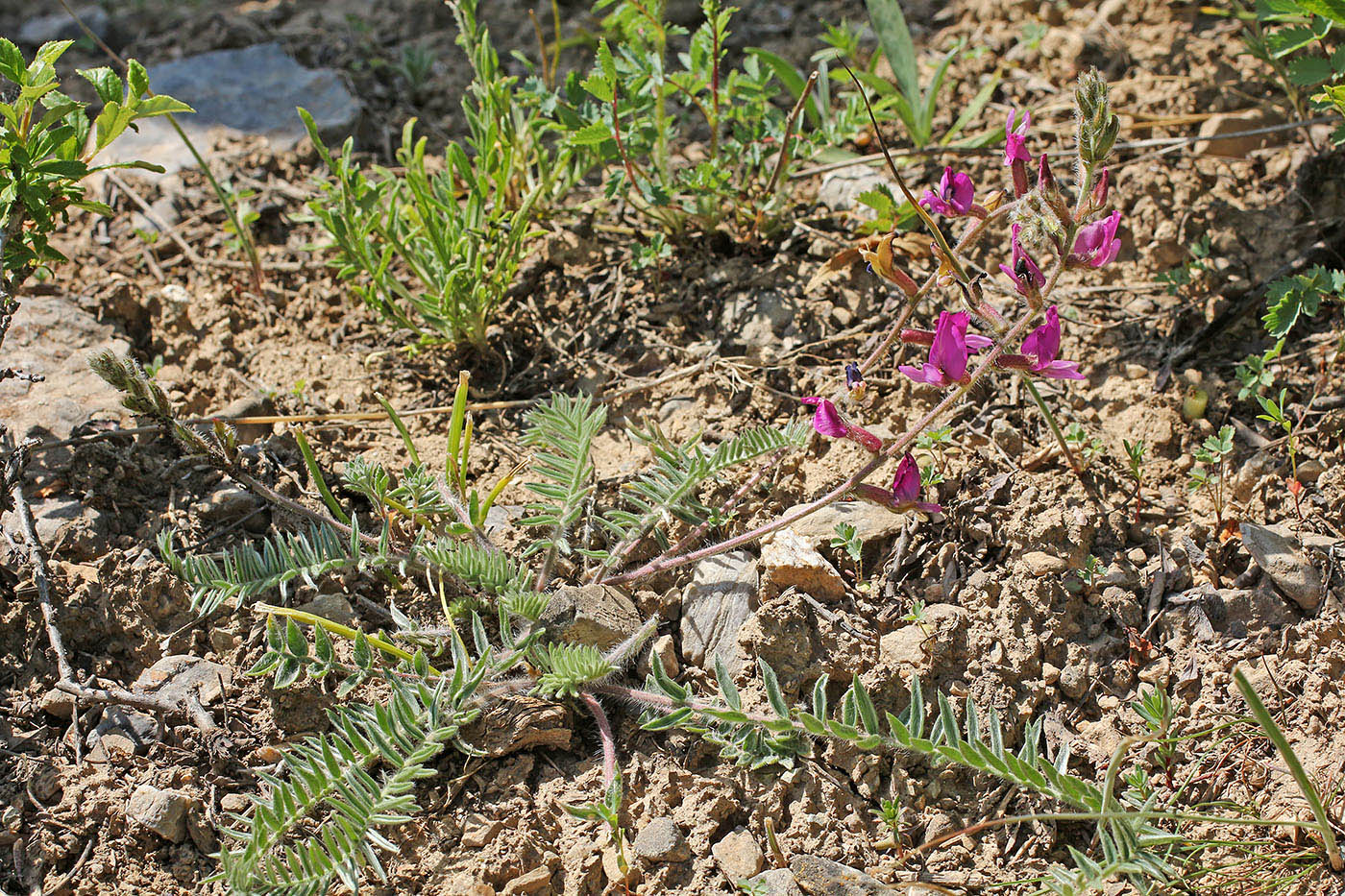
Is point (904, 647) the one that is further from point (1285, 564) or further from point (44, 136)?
point (44, 136)

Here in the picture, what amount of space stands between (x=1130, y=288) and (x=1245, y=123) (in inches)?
30.1

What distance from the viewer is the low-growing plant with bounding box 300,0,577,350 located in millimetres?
2852

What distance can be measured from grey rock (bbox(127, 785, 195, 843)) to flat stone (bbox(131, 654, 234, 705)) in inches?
9.3

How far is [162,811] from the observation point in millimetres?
2115

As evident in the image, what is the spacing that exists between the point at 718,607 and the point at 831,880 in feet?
2.20

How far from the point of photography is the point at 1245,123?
3.24 metres

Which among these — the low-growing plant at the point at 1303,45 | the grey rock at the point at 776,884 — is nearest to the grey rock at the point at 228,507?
the grey rock at the point at 776,884

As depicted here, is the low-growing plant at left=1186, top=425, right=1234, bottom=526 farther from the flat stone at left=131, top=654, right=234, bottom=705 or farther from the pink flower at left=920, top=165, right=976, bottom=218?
the flat stone at left=131, top=654, right=234, bottom=705

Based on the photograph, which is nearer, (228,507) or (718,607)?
(718,607)

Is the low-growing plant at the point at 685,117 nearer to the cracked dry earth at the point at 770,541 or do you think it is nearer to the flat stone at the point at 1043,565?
the cracked dry earth at the point at 770,541

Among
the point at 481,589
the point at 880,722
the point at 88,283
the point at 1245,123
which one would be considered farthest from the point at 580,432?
the point at 1245,123

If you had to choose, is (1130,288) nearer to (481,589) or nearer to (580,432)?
(580,432)

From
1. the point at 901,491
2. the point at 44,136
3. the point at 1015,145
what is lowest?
the point at 901,491

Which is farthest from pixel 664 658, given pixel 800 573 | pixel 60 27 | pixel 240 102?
pixel 60 27
